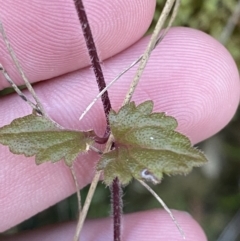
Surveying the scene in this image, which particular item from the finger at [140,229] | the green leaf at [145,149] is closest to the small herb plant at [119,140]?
the green leaf at [145,149]

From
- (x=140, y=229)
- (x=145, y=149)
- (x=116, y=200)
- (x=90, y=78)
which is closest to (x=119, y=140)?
(x=145, y=149)

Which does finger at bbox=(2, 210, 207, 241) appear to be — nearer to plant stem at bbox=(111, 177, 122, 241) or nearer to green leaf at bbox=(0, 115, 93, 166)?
plant stem at bbox=(111, 177, 122, 241)

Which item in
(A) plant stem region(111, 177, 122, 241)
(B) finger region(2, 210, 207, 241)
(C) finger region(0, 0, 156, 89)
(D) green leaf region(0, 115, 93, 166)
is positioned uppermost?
(C) finger region(0, 0, 156, 89)

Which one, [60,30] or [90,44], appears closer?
[90,44]

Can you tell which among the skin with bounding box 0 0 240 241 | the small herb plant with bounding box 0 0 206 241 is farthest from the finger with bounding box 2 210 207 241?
the small herb plant with bounding box 0 0 206 241

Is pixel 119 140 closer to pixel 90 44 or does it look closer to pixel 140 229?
pixel 90 44

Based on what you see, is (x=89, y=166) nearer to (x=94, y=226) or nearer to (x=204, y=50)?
(x=94, y=226)

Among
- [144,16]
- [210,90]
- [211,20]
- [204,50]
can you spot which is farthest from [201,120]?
[211,20]
